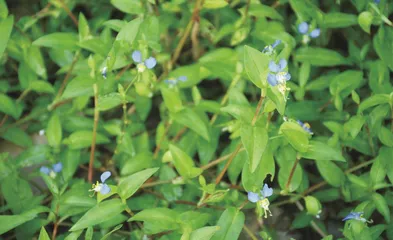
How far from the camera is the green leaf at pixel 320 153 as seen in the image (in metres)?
2.17

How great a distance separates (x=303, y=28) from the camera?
2.75m

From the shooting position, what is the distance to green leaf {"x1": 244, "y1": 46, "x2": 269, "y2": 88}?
198 cm

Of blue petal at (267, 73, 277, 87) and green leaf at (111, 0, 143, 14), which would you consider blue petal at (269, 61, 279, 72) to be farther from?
green leaf at (111, 0, 143, 14)

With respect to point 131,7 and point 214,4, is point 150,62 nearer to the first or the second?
point 131,7

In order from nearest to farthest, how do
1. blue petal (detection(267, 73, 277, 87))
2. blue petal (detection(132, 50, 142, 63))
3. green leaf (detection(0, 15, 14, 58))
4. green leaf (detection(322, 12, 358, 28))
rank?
1. blue petal (detection(267, 73, 277, 87))
2. blue petal (detection(132, 50, 142, 63))
3. green leaf (detection(0, 15, 14, 58))
4. green leaf (detection(322, 12, 358, 28))

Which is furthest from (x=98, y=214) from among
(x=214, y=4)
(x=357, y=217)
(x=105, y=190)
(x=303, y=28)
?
(x=303, y=28)

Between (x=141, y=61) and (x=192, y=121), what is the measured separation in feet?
1.44

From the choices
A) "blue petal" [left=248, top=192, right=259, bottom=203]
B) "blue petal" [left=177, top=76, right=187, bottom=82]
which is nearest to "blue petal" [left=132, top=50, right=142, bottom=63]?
"blue petal" [left=177, top=76, right=187, bottom=82]

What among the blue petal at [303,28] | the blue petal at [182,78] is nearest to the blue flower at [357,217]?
the blue petal at [303,28]

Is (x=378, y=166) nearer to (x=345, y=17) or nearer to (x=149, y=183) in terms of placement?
(x=345, y=17)

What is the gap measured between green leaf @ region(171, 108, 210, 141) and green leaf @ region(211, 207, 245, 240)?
472mm

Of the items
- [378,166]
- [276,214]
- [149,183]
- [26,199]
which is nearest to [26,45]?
[26,199]

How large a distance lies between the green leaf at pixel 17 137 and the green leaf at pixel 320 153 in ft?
5.12

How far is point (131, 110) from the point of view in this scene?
9.89 ft
